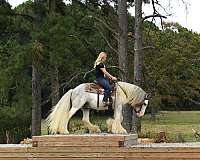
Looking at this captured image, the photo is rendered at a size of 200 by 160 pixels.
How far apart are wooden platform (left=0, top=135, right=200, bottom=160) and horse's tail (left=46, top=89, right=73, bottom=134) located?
594 mm

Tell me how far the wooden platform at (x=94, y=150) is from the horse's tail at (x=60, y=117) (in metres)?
0.59

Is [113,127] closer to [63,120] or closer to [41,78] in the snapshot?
[63,120]

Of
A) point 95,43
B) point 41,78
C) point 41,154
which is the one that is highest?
point 95,43

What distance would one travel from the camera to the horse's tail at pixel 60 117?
1108 cm

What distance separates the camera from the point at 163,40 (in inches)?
1155

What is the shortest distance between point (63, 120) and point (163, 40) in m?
Answer: 18.9

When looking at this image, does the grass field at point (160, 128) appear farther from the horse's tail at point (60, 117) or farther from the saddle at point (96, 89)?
the saddle at point (96, 89)

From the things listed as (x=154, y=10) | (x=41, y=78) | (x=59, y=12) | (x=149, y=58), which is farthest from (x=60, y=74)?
(x=149, y=58)

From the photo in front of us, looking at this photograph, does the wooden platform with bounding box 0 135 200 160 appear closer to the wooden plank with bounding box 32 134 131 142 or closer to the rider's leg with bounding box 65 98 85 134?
the wooden plank with bounding box 32 134 131 142

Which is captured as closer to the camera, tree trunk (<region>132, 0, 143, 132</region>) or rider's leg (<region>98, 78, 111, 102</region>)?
rider's leg (<region>98, 78, 111, 102</region>)

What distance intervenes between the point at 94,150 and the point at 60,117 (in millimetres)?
1315

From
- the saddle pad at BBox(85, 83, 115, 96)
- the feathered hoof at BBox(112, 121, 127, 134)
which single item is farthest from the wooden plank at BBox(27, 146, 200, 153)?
the saddle pad at BBox(85, 83, 115, 96)

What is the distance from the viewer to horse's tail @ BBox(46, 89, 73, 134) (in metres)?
11.1

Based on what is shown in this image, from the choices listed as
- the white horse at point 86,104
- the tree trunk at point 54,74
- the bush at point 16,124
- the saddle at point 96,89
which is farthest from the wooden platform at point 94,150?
the bush at point 16,124
